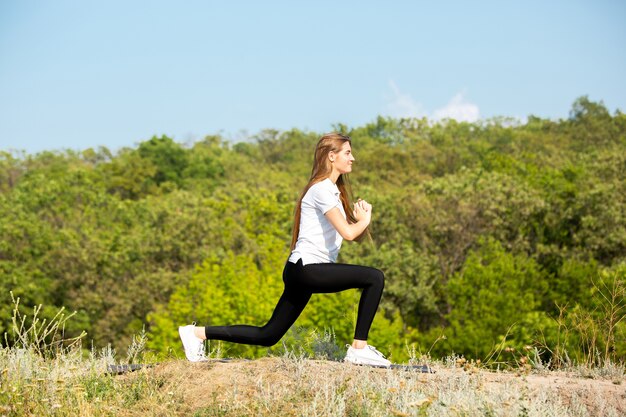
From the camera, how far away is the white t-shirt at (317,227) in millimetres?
6695

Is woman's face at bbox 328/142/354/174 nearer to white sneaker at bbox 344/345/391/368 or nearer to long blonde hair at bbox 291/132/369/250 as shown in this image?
long blonde hair at bbox 291/132/369/250

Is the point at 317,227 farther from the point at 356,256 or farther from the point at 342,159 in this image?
the point at 356,256

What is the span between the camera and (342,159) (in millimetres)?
6984

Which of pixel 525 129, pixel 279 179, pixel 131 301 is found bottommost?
pixel 131 301

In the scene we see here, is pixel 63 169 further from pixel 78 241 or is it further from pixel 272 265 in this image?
pixel 272 265

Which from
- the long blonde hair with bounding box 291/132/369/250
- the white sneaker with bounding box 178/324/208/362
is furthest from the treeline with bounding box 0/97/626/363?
the long blonde hair with bounding box 291/132/369/250

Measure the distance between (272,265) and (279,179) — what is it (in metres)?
22.3

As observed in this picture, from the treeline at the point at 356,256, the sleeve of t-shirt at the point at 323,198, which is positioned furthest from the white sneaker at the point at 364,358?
the treeline at the point at 356,256

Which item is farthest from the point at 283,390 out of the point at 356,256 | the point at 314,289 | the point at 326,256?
the point at 356,256

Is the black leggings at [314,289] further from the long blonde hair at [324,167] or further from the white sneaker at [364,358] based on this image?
the long blonde hair at [324,167]

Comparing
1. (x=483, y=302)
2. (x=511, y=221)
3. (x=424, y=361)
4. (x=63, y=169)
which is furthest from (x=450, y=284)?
(x=63, y=169)

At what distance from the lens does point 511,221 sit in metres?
41.0

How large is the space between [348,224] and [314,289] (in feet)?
1.91

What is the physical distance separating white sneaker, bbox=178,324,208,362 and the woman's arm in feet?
5.42
